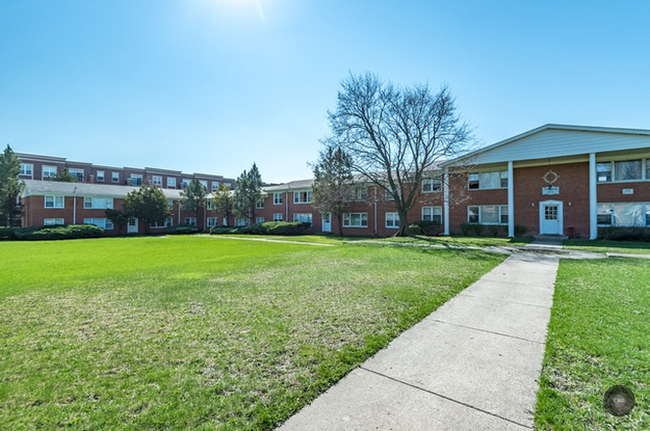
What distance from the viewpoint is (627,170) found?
20.3 meters

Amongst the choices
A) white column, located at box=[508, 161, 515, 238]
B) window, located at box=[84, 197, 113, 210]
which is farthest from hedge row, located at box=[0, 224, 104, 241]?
white column, located at box=[508, 161, 515, 238]

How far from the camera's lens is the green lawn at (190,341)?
8.85 feet

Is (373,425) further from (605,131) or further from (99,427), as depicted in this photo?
(605,131)

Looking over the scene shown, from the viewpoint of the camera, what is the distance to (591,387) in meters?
2.93

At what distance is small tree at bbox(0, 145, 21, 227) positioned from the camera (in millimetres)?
36278

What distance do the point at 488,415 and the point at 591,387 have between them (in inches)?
49.1

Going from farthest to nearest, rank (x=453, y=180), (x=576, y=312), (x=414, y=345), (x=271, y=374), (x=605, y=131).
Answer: (x=453, y=180), (x=605, y=131), (x=576, y=312), (x=414, y=345), (x=271, y=374)

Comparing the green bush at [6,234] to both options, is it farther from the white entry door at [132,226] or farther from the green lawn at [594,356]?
the green lawn at [594,356]

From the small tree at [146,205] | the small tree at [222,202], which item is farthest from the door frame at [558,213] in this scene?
the small tree at [146,205]

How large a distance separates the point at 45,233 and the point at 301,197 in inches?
978

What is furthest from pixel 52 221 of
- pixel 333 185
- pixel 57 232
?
pixel 333 185

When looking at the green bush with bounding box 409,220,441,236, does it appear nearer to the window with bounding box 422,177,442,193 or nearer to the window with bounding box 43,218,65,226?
the window with bounding box 422,177,442,193

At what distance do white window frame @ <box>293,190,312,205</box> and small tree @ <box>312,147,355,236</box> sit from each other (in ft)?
9.51

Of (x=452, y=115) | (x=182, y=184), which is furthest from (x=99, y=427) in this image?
(x=182, y=184)
